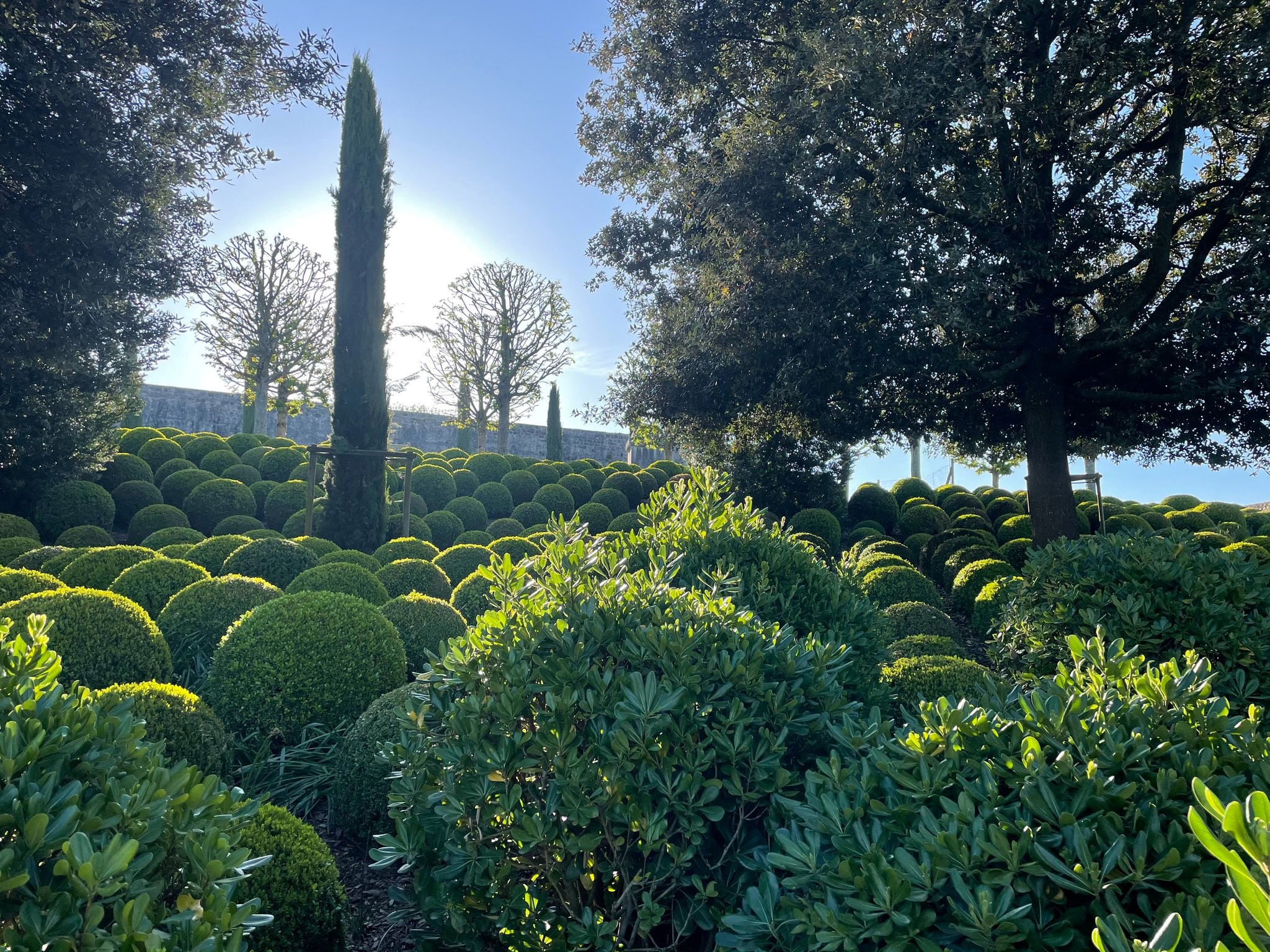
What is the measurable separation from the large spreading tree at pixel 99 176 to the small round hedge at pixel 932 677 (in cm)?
1096

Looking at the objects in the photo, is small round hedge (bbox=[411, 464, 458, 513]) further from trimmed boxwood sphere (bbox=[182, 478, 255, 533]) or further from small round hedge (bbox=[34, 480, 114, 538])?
small round hedge (bbox=[34, 480, 114, 538])

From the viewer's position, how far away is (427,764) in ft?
8.55

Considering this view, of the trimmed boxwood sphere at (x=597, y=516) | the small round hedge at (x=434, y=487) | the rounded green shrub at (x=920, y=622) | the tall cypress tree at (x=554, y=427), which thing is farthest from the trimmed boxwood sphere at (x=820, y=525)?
the tall cypress tree at (x=554, y=427)

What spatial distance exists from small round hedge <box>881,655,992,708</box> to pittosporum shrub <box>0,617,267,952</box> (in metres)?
4.16

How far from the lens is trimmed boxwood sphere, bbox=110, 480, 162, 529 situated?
13.8 metres

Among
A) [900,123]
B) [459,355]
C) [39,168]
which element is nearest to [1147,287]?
[900,123]

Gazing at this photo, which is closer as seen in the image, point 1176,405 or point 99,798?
point 99,798

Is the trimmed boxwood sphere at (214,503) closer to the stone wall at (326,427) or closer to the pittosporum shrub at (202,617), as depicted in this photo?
the pittosporum shrub at (202,617)

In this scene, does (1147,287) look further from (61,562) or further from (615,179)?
(61,562)

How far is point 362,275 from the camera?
47.9 feet

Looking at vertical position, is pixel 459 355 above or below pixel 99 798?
above

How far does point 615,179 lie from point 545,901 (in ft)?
48.3

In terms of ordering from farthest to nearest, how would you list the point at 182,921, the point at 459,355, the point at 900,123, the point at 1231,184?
the point at 459,355 → the point at 1231,184 → the point at 900,123 → the point at 182,921

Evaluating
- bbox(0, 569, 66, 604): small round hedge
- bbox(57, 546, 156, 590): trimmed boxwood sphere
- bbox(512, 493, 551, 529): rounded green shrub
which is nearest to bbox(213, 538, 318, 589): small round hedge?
bbox(57, 546, 156, 590): trimmed boxwood sphere
